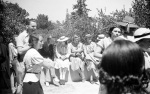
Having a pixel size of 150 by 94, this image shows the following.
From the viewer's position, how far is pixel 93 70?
781 cm

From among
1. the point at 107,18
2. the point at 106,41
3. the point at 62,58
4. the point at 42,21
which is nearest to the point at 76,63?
the point at 62,58

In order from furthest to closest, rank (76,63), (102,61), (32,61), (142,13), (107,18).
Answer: (107,18)
(142,13)
(76,63)
(32,61)
(102,61)

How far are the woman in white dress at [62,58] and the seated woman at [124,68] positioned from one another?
5883 millimetres

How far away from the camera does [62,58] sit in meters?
7.36

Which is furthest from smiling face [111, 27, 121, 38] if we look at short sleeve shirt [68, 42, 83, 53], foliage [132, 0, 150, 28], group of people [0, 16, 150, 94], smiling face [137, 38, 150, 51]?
foliage [132, 0, 150, 28]

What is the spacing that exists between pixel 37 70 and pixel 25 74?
0.22 metres

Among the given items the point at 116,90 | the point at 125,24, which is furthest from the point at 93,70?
the point at 116,90

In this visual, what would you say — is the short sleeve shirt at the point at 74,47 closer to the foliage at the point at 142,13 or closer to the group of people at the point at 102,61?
the group of people at the point at 102,61

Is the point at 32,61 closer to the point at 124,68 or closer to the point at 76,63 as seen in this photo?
the point at 124,68

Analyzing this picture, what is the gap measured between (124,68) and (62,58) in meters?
6.12

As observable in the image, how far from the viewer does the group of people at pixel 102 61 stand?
1321 mm

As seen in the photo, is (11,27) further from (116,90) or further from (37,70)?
(116,90)

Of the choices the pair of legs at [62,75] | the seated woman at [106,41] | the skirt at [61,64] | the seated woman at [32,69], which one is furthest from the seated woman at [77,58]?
the seated woman at [32,69]

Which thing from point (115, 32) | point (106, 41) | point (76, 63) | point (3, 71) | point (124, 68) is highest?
point (115, 32)
